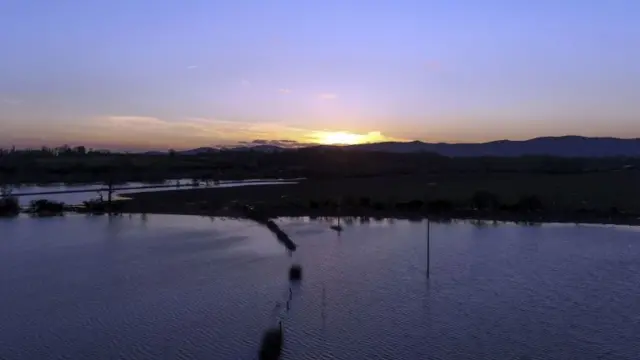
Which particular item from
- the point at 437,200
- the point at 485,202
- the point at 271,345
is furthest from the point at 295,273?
the point at 437,200

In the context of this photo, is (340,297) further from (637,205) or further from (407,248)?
(637,205)

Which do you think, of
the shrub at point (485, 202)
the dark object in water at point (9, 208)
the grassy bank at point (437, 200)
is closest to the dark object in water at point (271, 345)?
the grassy bank at point (437, 200)

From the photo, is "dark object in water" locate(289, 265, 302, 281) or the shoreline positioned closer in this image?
"dark object in water" locate(289, 265, 302, 281)

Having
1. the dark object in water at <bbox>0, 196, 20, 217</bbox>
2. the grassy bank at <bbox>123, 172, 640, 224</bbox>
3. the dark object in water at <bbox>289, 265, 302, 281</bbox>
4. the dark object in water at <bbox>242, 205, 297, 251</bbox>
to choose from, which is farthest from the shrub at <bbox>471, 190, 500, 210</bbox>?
the dark object in water at <bbox>0, 196, 20, 217</bbox>

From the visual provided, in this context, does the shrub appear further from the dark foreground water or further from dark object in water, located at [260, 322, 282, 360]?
dark object in water, located at [260, 322, 282, 360]

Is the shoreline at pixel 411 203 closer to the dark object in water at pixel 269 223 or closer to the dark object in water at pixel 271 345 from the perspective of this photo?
the dark object in water at pixel 269 223

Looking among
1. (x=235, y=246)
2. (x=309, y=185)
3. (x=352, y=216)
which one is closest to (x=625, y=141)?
(x=309, y=185)
